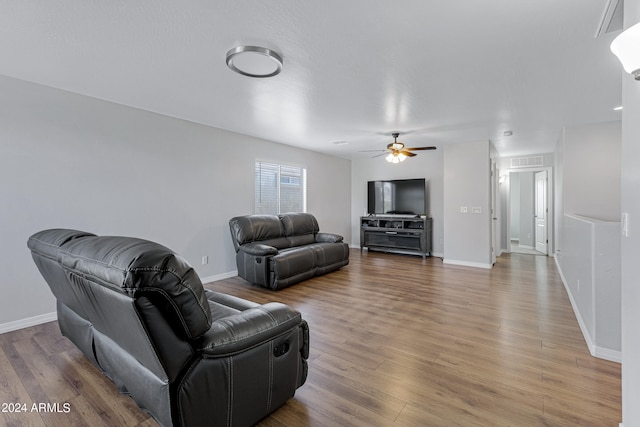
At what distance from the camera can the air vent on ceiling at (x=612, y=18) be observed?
175 cm

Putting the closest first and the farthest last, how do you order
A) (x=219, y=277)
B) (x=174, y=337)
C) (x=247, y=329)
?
(x=174, y=337) < (x=247, y=329) < (x=219, y=277)

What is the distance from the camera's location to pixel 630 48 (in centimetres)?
107

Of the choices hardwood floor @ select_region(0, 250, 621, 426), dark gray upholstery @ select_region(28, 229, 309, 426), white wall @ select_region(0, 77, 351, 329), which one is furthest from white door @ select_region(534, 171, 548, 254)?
dark gray upholstery @ select_region(28, 229, 309, 426)

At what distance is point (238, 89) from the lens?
3.10 meters

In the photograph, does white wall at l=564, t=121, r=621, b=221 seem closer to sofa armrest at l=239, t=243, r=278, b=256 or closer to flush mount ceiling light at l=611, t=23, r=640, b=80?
flush mount ceiling light at l=611, t=23, r=640, b=80

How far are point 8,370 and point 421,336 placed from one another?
3.36 metres

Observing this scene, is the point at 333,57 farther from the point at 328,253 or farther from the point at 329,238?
the point at 329,238

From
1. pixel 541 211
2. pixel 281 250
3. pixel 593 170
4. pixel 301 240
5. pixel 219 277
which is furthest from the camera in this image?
pixel 541 211

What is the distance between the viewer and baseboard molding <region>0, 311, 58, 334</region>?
284 cm

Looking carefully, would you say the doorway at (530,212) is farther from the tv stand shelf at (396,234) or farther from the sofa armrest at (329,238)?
the sofa armrest at (329,238)

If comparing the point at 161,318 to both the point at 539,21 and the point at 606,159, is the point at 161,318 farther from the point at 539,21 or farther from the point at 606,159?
the point at 606,159

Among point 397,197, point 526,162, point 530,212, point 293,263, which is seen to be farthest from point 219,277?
point 530,212

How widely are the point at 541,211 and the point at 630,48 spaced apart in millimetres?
7650

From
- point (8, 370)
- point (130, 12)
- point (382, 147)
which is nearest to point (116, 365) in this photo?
point (8, 370)
